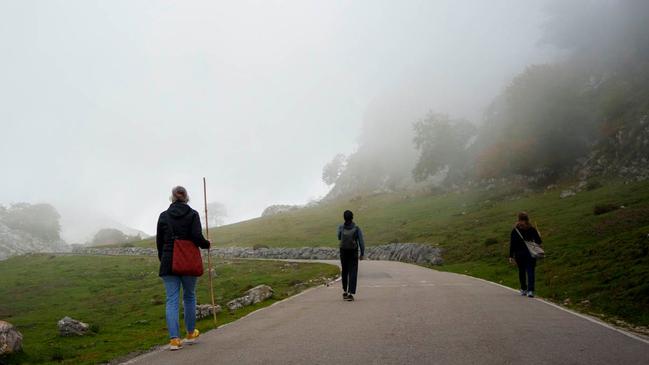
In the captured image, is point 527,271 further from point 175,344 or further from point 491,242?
point 491,242

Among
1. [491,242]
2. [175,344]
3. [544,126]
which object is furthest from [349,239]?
[544,126]

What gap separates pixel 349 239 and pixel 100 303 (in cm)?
1581

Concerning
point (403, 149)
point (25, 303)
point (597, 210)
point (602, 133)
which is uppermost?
point (403, 149)

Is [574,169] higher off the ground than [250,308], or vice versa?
[574,169]

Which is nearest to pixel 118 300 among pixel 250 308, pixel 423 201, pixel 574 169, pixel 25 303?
pixel 25 303

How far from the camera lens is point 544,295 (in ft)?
46.9

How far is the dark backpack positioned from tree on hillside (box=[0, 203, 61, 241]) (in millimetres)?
174058

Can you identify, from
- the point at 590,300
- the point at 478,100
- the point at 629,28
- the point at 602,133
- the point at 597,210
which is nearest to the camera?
the point at 590,300

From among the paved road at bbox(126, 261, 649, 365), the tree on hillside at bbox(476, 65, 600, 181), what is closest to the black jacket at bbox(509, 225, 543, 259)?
the paved road at bbox(126, 261, 649, 365)

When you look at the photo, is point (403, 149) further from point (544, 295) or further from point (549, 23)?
point (544, 295)

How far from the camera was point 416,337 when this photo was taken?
7637mm

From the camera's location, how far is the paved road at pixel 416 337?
6355 mm

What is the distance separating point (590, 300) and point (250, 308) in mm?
9373

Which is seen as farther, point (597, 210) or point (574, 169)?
point (574, 169)
